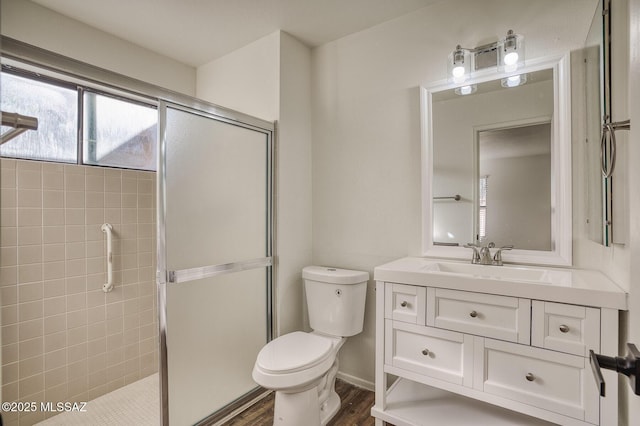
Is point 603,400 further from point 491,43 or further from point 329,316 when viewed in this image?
point 491,43

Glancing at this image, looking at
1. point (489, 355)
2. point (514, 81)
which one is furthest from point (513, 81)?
point (489, 355)

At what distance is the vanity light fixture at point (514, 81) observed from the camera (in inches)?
67.8

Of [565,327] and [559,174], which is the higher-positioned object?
[559,174]

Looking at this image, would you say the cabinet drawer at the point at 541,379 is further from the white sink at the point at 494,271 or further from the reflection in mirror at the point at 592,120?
the reflection in mirror at the point at 592,120

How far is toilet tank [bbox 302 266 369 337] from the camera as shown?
6.74 feet

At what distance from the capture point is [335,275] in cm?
208

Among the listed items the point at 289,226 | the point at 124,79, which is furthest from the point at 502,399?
the point at 124,79

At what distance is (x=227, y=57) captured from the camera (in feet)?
8.54

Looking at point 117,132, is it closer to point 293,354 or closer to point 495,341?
point 293,354

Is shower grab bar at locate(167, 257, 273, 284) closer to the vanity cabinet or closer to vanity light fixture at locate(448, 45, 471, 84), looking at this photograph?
the vanity cabinet

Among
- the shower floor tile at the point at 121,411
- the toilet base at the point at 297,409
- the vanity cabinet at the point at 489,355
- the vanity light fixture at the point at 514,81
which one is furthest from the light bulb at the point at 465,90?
the shower floor tile at the point at 121,411

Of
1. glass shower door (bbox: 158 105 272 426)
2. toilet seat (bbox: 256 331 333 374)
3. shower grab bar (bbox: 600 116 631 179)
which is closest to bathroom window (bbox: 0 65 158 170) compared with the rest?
glass shower door (bbox: 158 105 272 426)

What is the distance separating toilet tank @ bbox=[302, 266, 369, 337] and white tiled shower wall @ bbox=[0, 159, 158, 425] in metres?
1.37

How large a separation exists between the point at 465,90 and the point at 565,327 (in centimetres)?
133
